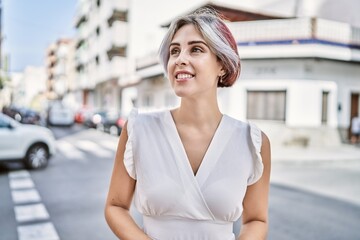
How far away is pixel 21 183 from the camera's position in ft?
27.2

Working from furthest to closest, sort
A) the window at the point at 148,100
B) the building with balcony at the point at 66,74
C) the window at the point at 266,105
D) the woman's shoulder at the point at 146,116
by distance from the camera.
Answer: the building with balcony at the point at 66,74, the window at the point at 148,100, the window at the point at 266,105, the woman's shoulder at the point at 146,116

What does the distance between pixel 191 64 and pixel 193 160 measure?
365 mm

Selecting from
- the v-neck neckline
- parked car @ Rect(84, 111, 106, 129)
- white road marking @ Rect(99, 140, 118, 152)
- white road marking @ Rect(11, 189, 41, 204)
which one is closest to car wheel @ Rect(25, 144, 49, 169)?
white road marking @ Rect(11, 189, 41, 204)

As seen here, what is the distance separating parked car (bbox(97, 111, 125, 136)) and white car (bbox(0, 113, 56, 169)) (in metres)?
10.2

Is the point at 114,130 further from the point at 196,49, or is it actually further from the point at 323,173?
the point at 196,49

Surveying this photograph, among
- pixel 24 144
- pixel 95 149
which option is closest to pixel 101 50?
pixel 95 149

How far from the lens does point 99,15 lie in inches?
1533

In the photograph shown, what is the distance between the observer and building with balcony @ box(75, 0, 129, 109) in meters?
31.9

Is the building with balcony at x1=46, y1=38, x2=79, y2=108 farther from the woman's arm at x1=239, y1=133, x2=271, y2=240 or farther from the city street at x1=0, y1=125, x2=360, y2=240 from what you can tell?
the woman's arm at x1=239, y1=133, x2=271, y2=240

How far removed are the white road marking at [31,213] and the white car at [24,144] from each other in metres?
3.58

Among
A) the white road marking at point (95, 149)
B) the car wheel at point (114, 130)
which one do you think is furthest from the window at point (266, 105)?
the white road marking at point (95, 149)

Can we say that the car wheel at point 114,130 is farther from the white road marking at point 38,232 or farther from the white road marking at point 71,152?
the white road marking at point 38,232

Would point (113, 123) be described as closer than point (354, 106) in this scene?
No

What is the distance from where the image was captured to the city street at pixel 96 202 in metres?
5.16
